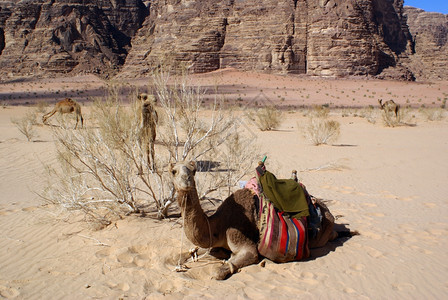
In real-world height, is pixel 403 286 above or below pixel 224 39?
below

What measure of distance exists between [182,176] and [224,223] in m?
0.93

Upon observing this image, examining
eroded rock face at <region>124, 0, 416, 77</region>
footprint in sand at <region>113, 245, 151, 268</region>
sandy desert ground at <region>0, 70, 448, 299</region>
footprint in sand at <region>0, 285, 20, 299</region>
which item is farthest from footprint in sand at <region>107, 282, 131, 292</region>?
eroded rock face at <region>124, 0, 416, 77</region>

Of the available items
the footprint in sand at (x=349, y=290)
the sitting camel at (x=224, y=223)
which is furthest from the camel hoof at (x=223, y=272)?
the footprint in sand at (x=349, y=290)

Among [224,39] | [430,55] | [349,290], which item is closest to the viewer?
[349,290]

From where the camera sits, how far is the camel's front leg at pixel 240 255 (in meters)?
4.30

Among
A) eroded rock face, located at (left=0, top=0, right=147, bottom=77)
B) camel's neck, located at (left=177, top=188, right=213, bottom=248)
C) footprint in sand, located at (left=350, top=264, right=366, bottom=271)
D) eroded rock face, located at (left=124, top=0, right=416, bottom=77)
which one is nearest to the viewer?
camel's neck, located at (left=177, top=188, right=213, bottom=248)

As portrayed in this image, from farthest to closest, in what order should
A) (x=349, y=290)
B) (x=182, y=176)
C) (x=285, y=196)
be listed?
(x=285, y=196) < (x=349, y=290) < (x=182, y=176)

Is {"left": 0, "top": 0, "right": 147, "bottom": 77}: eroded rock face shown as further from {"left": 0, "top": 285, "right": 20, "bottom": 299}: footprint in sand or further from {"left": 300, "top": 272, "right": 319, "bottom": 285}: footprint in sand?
{"left": 300, "top": 272, "right": 319, "bottom": 285}: footprint in sand

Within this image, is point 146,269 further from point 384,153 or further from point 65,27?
point 65,27

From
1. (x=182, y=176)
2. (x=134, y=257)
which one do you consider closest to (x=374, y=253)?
(x=182, y=176)

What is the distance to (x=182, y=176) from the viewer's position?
3.82 meters

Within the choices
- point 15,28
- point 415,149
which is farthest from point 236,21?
point 415,149

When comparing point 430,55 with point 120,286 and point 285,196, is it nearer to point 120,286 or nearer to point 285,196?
point 285,196

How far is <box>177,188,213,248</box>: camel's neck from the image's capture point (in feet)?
12.9
